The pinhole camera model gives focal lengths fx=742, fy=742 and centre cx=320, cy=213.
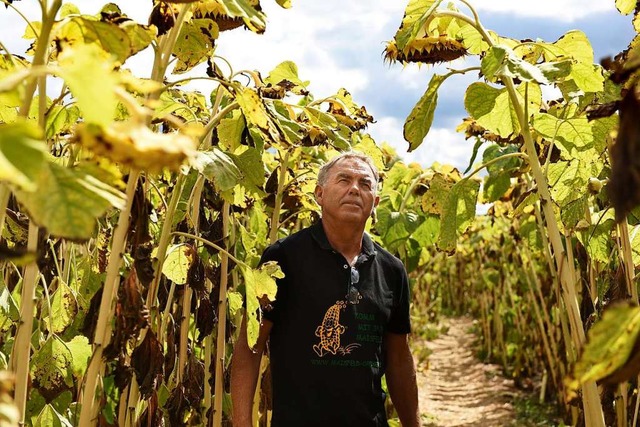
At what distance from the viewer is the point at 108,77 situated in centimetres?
49

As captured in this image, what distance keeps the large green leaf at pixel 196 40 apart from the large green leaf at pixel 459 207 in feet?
2.49

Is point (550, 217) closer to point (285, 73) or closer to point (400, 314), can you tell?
point (400, 314)

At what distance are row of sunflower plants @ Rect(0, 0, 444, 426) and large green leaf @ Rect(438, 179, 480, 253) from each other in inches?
12.9

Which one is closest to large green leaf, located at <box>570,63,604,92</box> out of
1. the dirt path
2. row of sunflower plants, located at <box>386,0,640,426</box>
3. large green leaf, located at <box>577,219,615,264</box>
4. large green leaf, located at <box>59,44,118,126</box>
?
row of sunflower plants, located at <box>386,0,640,426</box>

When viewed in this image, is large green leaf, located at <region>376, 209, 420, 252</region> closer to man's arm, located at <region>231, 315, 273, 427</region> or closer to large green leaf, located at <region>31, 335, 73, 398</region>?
man's arm, located at <region>231, 315, 273, 427</region>

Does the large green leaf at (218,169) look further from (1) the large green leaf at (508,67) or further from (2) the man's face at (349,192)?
(2) the man's face at (349,192)

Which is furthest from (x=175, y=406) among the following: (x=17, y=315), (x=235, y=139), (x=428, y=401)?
(x=428, y=401)

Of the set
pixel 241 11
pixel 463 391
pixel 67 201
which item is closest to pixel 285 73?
pixel 241 11

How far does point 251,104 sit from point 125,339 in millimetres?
485

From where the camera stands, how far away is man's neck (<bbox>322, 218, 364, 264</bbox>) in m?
2.20

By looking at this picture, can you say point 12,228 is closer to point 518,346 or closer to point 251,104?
point 251,104

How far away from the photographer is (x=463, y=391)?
23.9ft

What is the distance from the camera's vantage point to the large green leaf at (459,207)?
6.40 ft

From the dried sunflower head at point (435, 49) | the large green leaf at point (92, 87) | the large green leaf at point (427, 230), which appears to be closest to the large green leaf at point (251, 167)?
the dried sunflower head at point (435, 49)
